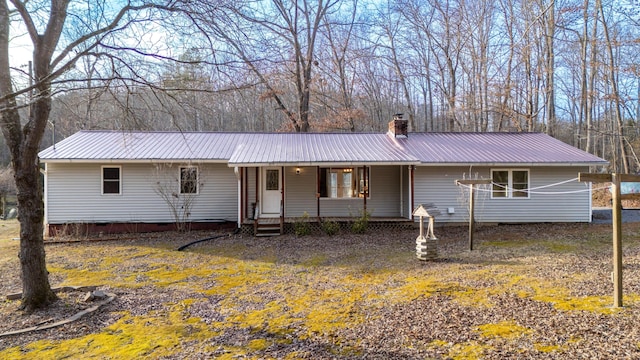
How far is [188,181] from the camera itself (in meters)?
12.0

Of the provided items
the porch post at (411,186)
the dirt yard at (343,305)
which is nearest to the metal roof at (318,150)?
the porch post at (411,186)

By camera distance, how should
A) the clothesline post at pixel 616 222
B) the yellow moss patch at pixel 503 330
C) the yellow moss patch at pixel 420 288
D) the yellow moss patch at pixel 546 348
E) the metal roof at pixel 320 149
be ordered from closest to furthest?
1. the yellow moss patch at pixel 546 348
2. the yellow moss patch at pixel 503 330
3. the clothesline post at pixel 616 222
4. the yellow moss patch at pixel 420 288
5. the metal roof at pixel 320 149

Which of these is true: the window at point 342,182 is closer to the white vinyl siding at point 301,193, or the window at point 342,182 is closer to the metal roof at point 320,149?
the white vinyl siding at point 301,193

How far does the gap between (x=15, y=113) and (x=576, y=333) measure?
7.16 meters

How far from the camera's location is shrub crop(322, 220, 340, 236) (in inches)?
435

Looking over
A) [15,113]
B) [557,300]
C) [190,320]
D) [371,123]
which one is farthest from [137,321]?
[371,123]

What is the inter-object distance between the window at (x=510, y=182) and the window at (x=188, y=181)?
32.9 feet

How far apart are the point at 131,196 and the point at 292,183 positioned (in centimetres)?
536

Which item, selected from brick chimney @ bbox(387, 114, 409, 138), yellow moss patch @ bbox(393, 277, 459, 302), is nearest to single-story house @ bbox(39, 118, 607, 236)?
brick chimney @ bbox(387, 114, 409, 138)

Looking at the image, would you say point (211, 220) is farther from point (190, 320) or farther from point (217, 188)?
point (190, 320)

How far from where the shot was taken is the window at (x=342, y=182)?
12562 millimetres

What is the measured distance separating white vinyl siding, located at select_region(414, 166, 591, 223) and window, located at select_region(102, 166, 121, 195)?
9.95 metres

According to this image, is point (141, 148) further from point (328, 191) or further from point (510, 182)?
point (510, 182)

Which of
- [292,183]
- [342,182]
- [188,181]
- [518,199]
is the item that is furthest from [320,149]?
[518,199]
